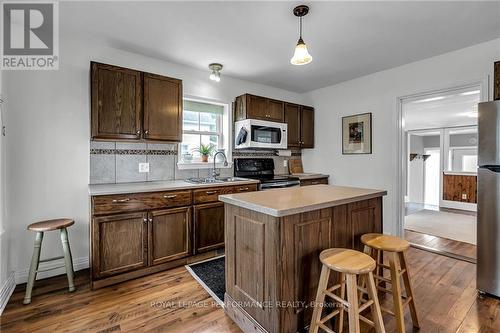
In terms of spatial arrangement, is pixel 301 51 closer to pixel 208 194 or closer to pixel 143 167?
pixel 208 194

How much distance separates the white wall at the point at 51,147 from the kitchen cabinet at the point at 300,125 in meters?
2.62

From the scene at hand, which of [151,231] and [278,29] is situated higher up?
[278,29]

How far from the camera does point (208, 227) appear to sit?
9.38ft

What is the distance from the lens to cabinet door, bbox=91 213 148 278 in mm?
2207

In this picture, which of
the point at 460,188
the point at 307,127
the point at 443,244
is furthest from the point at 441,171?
the point at 307,127

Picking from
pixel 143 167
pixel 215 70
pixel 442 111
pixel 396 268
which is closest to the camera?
pixel 396 268

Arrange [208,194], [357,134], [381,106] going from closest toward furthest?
[208,194]
[381,106]
[357,134]

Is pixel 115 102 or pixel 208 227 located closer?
pixel 115 102

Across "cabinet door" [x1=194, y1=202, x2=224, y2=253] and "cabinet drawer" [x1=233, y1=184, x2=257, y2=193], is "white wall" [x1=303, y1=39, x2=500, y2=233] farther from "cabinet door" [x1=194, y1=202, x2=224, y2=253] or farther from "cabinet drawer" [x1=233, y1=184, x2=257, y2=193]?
"cabinet door" [x1=194, y1=202, x2=224, y2=253]

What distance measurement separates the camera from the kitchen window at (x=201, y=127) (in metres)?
3.45

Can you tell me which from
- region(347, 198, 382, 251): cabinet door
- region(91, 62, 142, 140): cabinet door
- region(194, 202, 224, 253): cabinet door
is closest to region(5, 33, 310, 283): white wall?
region(91, 62, 142, 140): cabinet door

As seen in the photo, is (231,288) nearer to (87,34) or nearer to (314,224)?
(314,224)

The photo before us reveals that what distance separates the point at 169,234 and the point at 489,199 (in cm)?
303

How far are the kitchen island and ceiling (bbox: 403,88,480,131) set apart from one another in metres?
2.66
